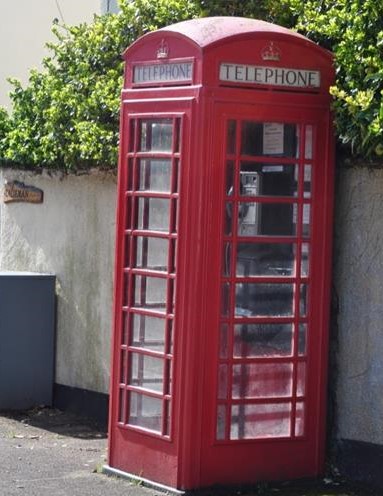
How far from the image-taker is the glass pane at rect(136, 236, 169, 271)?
7.32m

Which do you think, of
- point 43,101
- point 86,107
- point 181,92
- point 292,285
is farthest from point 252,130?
point 43,101

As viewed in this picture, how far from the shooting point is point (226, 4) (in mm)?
8656

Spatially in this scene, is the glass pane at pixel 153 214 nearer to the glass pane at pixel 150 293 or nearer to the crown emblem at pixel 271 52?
the glass pane at pixel 150 293

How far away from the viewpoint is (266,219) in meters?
7.25

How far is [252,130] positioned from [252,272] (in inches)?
33.2

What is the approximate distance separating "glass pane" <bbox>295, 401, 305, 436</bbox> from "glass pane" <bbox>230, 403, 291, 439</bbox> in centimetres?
6

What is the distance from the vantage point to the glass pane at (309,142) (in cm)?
735

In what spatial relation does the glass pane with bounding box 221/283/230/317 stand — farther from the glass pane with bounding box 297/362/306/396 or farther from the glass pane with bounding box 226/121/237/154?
the glass pane with bounding box 226/121/237/154

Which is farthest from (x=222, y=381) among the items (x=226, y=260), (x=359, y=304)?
(x=359, y=304)

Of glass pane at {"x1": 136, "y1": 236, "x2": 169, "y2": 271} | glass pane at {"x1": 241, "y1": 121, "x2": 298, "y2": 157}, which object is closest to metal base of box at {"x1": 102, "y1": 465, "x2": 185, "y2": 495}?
glass pane at {"x1": 136, "y1": 236, "x2": 169, "y2": 271}

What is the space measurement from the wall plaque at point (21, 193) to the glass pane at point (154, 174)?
3.10 meters

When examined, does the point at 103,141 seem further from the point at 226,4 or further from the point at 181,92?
the point at 181,92

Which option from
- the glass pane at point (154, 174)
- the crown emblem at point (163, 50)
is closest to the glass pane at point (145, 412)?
the glass pane at point (154, 174)

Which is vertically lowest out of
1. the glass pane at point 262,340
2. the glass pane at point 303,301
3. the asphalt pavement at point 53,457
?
the asphalt pavement at point 53,457
